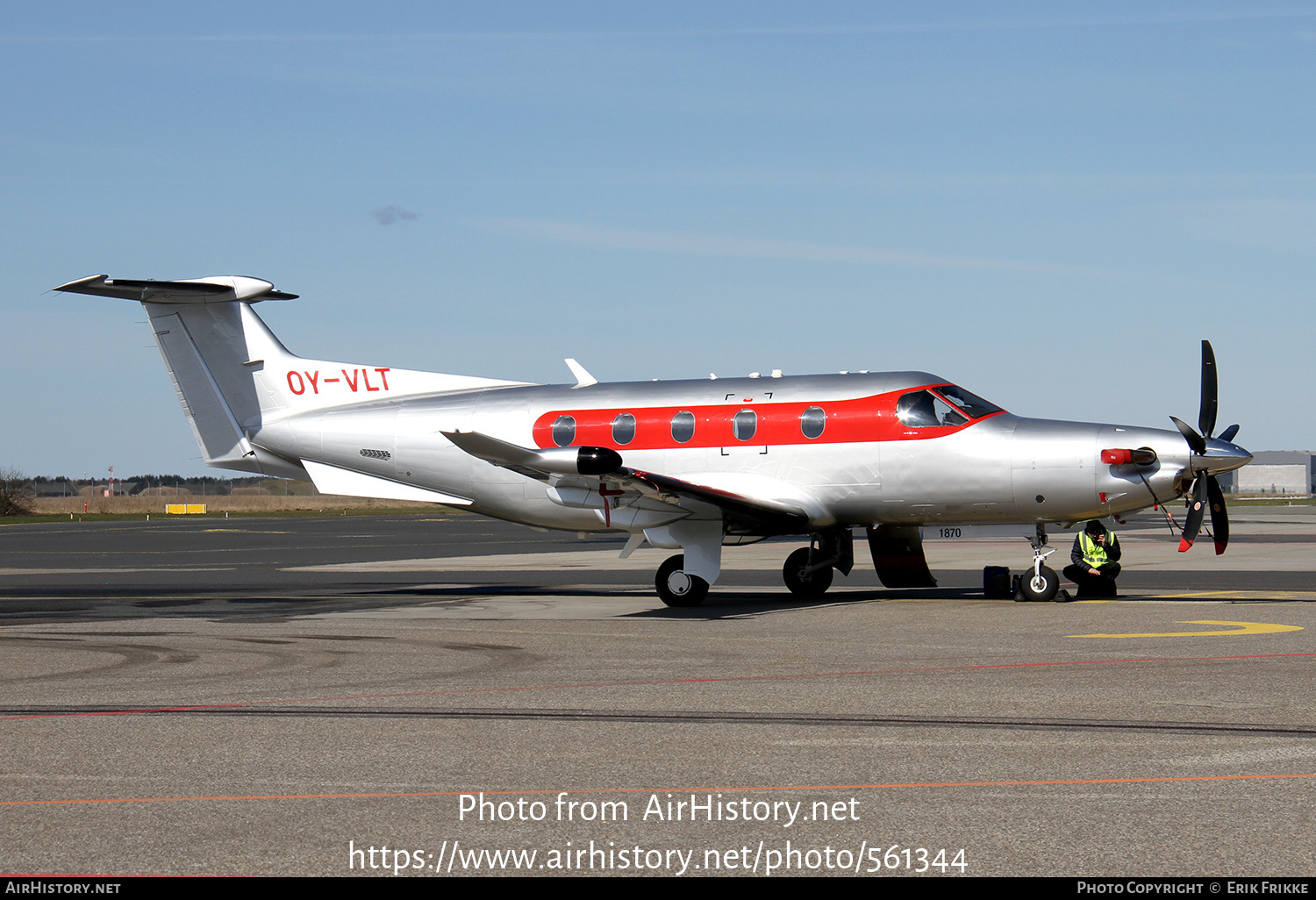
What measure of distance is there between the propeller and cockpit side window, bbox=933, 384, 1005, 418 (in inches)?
109

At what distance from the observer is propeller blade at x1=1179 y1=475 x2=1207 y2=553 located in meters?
17.8

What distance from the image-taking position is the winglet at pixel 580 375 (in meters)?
22.7

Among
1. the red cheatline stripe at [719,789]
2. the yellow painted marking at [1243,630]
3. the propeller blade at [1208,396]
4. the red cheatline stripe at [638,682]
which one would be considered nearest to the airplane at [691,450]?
the propeller blade at [1208,396]

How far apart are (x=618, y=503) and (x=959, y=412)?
5.49 meters

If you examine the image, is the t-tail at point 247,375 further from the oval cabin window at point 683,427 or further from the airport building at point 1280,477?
the airport building at point 1280,477

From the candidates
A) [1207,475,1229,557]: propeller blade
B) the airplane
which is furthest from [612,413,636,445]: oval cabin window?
[1207,475,1229,557]: propeller blade

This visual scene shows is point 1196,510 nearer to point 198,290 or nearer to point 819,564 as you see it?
point 819,564

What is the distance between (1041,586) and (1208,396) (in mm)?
3733

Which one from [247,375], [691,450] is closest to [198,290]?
[247,375]

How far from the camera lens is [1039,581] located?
62.8ft

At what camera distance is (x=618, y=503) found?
62.7 ft

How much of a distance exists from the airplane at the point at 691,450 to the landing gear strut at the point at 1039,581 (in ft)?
0.10

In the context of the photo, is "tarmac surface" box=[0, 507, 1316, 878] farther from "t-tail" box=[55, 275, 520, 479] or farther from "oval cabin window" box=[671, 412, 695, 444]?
"t-tail" box=[55, 275, 520, 479]
